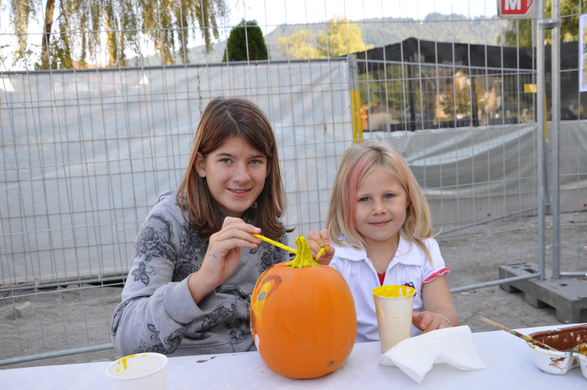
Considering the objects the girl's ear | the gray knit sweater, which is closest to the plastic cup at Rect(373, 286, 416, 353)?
the gray knit sweater

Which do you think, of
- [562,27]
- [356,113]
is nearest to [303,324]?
[356,113]

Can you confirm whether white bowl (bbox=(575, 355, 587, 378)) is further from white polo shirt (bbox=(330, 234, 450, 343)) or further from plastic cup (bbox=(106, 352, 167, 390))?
plastic cup (bbox=(106, 352, 167, 390))

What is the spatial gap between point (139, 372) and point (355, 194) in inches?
40.7

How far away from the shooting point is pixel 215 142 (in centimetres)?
148

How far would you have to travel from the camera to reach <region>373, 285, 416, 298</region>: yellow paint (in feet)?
3.88

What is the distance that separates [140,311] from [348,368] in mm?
622

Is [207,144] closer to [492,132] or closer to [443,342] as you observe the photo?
[443,342]

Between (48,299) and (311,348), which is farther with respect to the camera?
(48,299)

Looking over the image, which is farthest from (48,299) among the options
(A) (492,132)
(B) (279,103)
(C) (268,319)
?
(A) (492,132)

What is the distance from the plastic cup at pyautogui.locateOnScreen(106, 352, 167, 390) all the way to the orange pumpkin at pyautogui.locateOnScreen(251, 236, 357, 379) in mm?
254

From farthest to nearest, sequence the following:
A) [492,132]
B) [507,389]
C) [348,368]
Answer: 1. [492,132]
2. [348,368]
3. [507,389]

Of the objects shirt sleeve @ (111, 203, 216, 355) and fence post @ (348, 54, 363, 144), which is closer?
shirt sleeve @ (111, 203, 216, 355)

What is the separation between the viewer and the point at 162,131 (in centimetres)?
445

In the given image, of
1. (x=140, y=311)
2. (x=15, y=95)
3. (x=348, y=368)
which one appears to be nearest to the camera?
(x=348, y=368)
